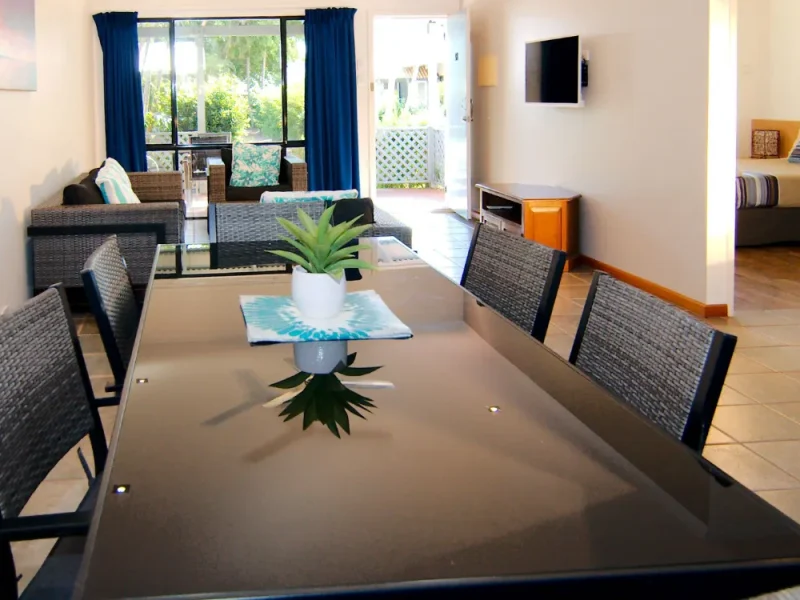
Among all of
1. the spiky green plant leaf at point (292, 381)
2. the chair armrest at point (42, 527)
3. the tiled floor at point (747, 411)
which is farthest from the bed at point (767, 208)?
the chair armrest at point (42, 527)

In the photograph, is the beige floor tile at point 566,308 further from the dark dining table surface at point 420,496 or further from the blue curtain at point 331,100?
the blue curtain at point 331,100

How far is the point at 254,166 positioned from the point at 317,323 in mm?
7776

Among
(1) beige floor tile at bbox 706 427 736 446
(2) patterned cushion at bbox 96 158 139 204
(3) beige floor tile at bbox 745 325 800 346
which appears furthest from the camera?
(2) patterned cushion at bbox 96 158 139 204

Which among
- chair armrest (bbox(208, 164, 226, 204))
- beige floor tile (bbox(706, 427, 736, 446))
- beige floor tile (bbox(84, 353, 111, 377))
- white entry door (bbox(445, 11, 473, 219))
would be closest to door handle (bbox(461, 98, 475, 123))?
white entry door (bbox(445, 11, 473, 219))

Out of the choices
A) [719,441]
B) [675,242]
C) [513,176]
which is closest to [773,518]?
[719,441]

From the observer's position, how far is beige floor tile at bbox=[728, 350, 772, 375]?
4.42 meters

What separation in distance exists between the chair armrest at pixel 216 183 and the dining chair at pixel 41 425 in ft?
24.2

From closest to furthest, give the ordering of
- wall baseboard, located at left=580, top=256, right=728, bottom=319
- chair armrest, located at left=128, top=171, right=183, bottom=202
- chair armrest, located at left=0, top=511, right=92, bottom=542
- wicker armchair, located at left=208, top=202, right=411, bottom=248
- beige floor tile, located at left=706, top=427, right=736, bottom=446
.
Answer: chair armrest, located at left=0, top=511, right=92, bottom=542, beige floor tile, located at left=706, top=427, right=736, bottom=446, wicker armchair, located at left=208, top=202, right=411, bottom=248, wall baseboard, located at left=580, top=256, right=728, bottom=319, chair armrest, located at left=128, top=171, right=183, bottom=202

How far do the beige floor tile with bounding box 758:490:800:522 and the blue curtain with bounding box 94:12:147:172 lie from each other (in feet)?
27.5

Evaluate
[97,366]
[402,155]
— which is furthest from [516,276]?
[402,155]

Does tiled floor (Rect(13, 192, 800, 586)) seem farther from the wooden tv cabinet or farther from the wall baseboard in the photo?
the wooden tv cabinet

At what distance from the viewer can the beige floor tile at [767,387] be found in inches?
159

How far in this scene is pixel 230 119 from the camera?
35.4 ft

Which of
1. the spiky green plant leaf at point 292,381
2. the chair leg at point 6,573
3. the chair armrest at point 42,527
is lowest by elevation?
the chair leg at point 6,573
